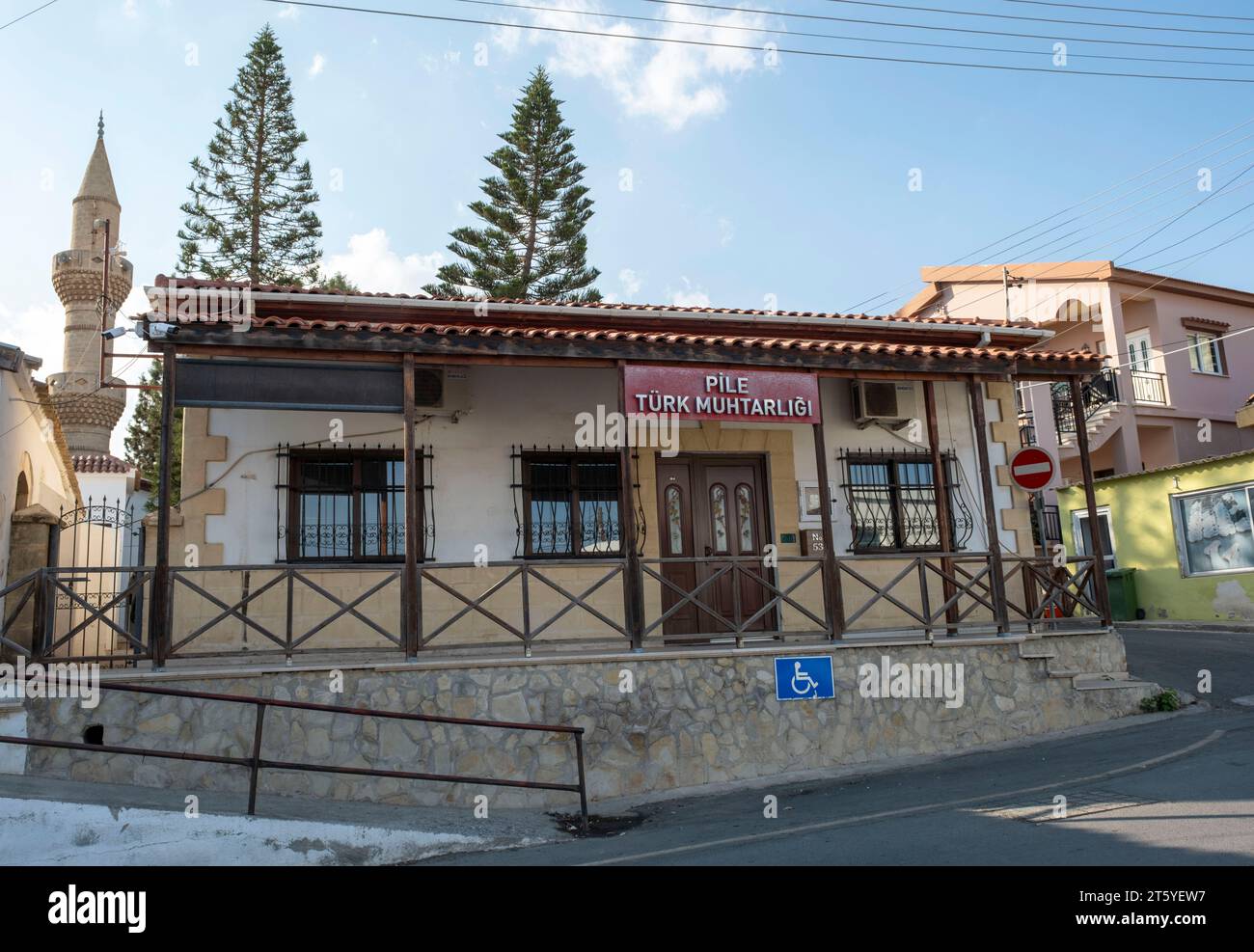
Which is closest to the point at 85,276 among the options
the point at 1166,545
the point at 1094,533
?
the point at 1094,533

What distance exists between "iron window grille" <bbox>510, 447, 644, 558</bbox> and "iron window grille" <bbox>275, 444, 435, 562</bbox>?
1021 millimetres

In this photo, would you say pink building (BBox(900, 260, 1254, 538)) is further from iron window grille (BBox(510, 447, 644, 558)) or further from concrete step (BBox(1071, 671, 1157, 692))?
iron window grille (BBox(510, 447, 644, 558))

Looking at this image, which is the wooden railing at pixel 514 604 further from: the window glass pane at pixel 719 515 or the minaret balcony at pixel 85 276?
the minaret balcony at pixel 85 276

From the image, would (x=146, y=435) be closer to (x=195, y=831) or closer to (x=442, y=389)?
(x=442, y=389)

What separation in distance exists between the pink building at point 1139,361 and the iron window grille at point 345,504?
15606mm

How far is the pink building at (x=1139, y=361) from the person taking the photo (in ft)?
70.7

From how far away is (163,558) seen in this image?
8.00m

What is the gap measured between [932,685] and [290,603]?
20.5 ft

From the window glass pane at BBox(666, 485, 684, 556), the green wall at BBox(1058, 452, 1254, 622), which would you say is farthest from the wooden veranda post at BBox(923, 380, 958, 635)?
the green wall at BBox(1058, 452, 1254, 622)
